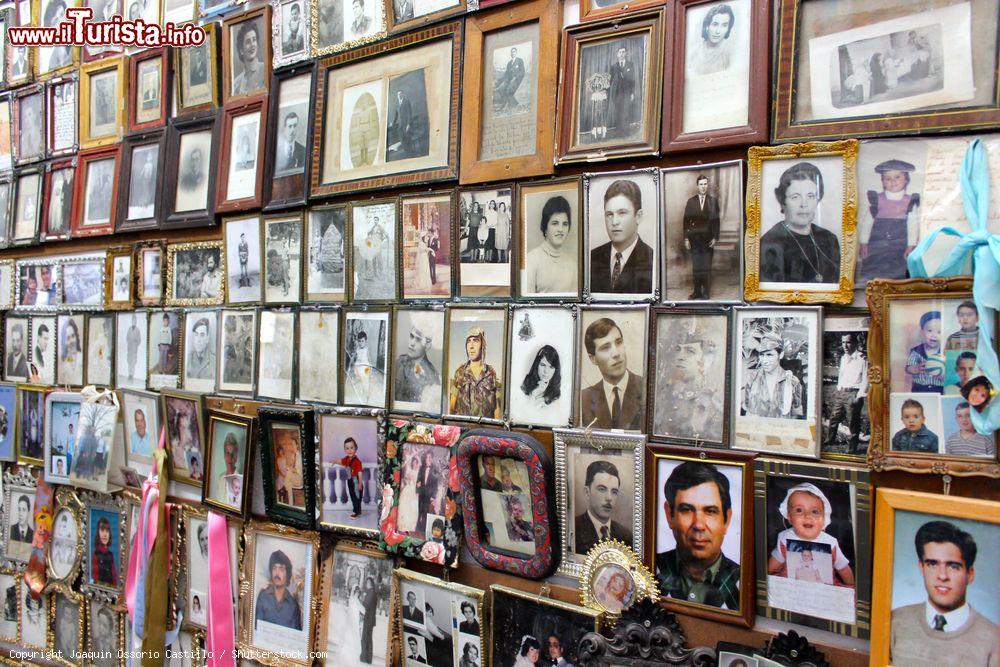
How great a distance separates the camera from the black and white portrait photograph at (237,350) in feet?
7.11

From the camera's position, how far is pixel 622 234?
151 cm

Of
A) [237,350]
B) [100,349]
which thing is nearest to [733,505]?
[237,350]

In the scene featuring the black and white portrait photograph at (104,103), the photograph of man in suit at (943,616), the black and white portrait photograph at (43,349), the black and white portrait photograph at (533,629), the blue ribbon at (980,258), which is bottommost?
the black and white portrait photograph at (533,629)

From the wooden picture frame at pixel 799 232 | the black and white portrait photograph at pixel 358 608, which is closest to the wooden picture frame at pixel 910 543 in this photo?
the wooden picture frame at pixel 799 232

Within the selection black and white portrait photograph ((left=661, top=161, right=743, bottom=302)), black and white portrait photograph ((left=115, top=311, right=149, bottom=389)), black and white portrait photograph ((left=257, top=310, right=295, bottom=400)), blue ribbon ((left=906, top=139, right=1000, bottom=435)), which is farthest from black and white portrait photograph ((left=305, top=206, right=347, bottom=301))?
blue ribbon ((left=906, top=139, right=1000, bottom=435))

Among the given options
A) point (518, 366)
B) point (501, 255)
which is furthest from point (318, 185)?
point (518, 366)

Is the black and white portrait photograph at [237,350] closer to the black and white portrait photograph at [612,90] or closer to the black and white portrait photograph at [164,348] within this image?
the black and white portrait photograph at [164,348]

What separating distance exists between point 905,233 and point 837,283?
0.43ft

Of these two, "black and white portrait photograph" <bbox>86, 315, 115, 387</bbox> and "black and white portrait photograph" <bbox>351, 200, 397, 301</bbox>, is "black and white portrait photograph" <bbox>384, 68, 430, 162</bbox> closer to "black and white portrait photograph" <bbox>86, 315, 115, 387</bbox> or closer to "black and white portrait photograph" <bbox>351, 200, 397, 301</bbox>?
"black and white portrait photograph" <bbox>351, 200, 397, 301</bbox>

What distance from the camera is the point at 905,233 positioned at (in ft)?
4.01

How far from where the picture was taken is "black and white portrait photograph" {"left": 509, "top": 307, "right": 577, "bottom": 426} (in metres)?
1.57

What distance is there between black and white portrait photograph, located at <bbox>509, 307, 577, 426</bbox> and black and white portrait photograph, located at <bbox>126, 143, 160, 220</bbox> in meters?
1.48

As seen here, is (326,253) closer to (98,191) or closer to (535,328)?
(535,328)

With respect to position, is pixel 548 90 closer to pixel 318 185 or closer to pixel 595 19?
pixel 595 19
